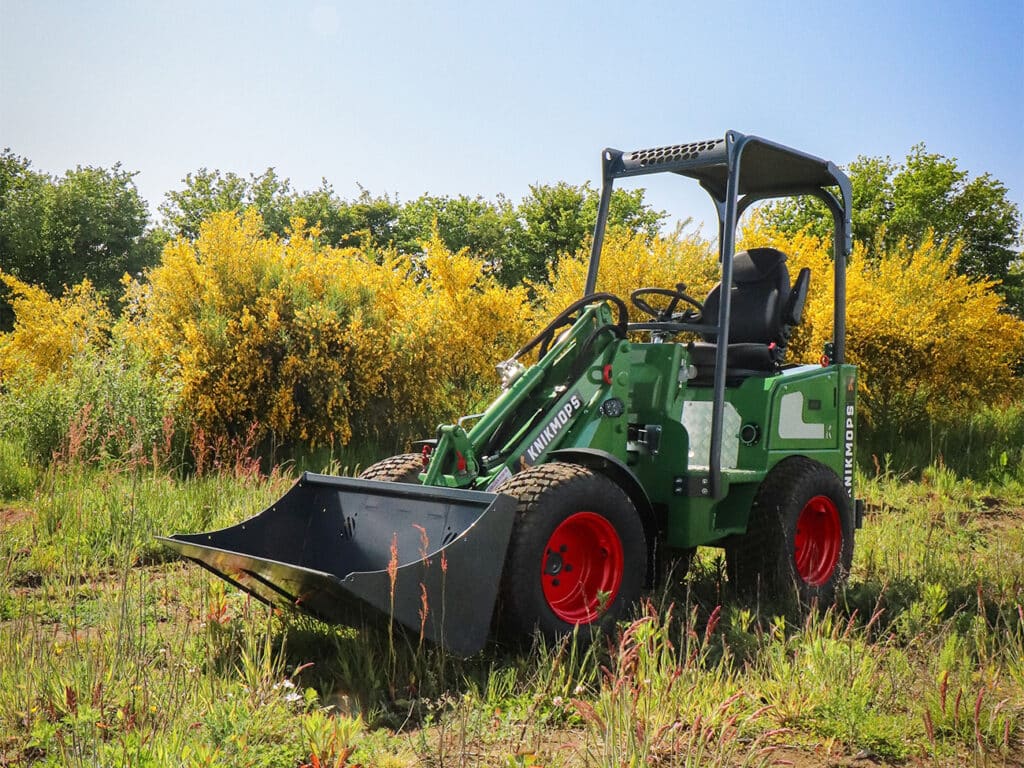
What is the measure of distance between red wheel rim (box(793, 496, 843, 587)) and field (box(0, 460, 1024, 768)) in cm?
45

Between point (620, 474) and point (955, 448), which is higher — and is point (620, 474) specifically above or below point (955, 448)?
below

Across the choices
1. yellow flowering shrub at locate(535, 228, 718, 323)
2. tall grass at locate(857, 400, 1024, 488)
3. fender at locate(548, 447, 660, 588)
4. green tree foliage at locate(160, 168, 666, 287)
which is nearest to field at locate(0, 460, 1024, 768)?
fender at locate(548, 447, 660, 588)

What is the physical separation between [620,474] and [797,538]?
158 cm

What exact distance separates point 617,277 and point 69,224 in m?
26.0

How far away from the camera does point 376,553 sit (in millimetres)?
4195

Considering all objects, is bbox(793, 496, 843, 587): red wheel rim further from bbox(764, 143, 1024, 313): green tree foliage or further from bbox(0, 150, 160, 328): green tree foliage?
bbox(0, 150, 160, 328): green tree foliage

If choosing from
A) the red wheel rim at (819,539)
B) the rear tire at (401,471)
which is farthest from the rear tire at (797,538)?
the rear tire at (401,471)

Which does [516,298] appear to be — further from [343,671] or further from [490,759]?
[490,759]

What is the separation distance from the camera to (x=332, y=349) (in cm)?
895

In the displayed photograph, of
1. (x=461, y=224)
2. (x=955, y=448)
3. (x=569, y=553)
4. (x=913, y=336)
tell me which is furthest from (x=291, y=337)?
(x=461, y=224)

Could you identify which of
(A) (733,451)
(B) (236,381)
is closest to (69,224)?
(B) (236,381)

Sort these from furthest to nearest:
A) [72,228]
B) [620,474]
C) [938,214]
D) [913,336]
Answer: [72,228] → [938,214] → [913,336] → [620,474]

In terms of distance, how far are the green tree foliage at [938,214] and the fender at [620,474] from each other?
66.4 ft

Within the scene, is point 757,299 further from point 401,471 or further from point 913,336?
point 913,336
